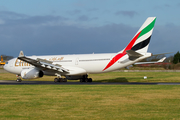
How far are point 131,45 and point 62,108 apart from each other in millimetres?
20538

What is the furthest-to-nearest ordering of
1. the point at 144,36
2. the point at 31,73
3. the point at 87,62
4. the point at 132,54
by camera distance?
1. the point at 87,62
2. the point at 31,73
3. the point at 144,36
4. the point at 132,54

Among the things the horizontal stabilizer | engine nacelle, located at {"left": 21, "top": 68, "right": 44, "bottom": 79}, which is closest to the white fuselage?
the horizontal stabilizer

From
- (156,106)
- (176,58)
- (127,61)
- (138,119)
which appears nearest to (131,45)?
(127,61)

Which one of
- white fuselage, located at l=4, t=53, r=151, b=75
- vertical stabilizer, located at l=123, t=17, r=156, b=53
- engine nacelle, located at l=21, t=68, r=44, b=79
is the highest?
vertical stabilizer, located at l=123, t=17, r=156, b=53

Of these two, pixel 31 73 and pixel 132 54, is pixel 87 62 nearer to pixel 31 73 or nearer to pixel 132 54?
pixel 132 54

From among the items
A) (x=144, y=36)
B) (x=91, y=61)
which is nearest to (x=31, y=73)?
(x=91, y=61)

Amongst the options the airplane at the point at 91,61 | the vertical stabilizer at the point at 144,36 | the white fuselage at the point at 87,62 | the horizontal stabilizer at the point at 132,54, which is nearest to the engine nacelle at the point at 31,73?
the airplane at the point at 91,61

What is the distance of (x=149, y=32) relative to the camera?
1144 inches

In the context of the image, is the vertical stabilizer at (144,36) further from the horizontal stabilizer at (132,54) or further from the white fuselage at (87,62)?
the white fuselage at (87,62)

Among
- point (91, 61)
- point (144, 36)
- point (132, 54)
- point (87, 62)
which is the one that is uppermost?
point (144, 36)

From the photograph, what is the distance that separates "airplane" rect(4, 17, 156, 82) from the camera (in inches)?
1145

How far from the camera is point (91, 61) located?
31.5 m

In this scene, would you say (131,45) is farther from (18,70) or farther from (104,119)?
(104,119)

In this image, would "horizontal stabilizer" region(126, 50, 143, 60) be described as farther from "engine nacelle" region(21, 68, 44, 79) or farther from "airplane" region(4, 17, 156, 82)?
"engine nacelle" region(21, 68, 44, 79)
